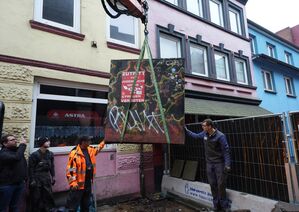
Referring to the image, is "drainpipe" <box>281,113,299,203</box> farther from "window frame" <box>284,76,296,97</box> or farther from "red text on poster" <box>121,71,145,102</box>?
"window frame" <box>284,76,296,97</box>

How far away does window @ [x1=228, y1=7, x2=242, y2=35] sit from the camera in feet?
38.3

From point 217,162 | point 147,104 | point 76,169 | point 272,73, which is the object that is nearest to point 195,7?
point 272,73

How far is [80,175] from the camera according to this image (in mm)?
4074

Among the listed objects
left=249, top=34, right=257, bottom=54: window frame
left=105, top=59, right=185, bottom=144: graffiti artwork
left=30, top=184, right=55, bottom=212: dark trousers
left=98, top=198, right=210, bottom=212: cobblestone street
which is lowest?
left=98, top=198, right=210, bottom=212: cobblestone street

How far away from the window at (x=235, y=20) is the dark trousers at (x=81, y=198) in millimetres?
10430

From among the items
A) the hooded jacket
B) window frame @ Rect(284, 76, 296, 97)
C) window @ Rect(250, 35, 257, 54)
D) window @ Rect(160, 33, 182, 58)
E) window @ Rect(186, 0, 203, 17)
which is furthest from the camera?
window frame @ Rect(284, 76, 296, 97)

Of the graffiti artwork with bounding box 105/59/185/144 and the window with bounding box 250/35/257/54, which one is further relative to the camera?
the window with bounding box 250/35/257/54

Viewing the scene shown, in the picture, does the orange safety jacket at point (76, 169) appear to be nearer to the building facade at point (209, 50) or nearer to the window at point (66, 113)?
the window at point (66, 113)

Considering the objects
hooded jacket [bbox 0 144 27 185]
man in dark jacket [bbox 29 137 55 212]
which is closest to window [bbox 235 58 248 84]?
man in dark jacket [bbox 29 137 55 212]

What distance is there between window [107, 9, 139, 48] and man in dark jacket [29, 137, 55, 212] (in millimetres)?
3773

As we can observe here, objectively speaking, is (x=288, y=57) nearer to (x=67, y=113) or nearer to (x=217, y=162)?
(x=217, y=162)

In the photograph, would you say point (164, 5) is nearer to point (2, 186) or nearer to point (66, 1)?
point (66, 1)

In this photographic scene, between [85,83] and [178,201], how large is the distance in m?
3.85

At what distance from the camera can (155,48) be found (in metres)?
7.88
